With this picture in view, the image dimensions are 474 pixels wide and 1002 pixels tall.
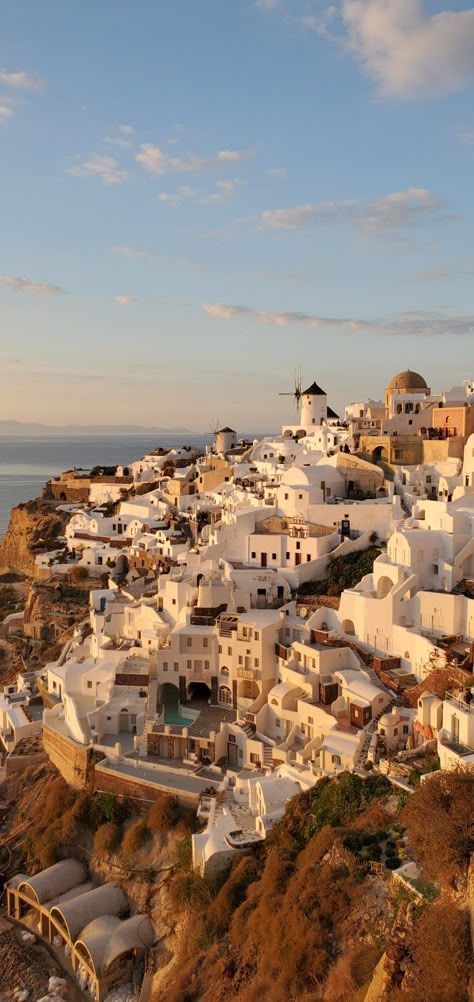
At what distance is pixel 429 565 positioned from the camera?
20.2 meters

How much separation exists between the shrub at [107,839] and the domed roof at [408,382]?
24.9 metres

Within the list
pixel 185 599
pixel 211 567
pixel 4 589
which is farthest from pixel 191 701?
pixel 4 589

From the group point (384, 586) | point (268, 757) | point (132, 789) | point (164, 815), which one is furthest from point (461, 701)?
point (132, 789)

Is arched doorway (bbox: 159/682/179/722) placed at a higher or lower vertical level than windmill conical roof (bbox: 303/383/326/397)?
lower

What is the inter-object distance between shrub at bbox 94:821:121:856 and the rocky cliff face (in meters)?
22.0

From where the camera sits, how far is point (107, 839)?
1695 cm

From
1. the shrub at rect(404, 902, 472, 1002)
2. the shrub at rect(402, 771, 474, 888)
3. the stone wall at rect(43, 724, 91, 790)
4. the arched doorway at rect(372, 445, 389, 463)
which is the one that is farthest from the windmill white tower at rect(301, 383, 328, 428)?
the shrub at rect(404, 902, 472, 1002)

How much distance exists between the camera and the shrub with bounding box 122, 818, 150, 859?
16.5 m

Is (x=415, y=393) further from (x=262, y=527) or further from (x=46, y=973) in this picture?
(x=46, y=973)

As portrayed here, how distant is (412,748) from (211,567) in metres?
10.3

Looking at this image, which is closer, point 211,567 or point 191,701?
point 191,701

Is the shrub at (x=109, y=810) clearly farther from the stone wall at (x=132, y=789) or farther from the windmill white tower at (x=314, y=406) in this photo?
the windmill white tower at (x=314, y=406)

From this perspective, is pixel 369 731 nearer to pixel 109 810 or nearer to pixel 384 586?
pixel 384 586

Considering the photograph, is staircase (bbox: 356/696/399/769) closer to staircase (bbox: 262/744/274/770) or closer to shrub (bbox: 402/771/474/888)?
staircase (bbox: 262/744/274/770)
